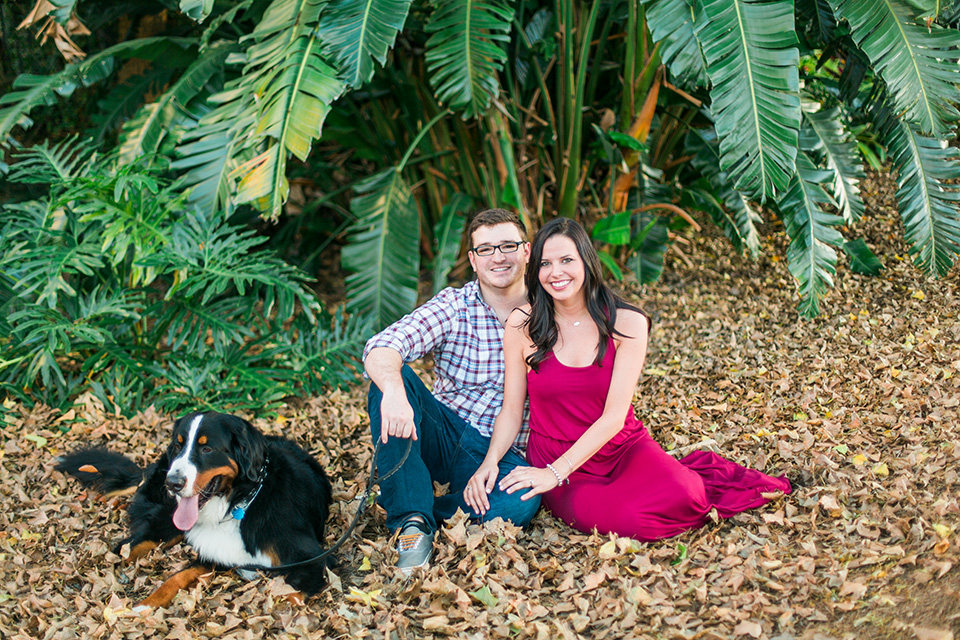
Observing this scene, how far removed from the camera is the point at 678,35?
4074mm

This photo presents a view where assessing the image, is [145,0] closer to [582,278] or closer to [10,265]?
[10,265]

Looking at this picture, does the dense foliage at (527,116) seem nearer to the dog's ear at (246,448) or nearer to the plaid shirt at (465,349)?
the plaid shirt at (465,349)

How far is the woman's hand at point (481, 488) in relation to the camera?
3.00m

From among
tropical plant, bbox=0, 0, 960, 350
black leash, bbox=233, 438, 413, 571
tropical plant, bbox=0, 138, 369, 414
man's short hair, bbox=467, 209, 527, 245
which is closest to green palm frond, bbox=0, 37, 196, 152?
tropical plant, bbox=0, 0, 960, 350

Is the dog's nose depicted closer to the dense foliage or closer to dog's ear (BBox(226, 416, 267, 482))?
dog's ear (BBox(226, 416, 267, 482))

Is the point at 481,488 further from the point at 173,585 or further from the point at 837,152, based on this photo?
the point at 837,152

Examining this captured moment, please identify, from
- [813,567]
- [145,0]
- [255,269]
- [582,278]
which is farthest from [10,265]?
[813,567]

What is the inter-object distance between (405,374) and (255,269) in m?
1.78

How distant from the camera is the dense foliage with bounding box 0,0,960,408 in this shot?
13.3 ft

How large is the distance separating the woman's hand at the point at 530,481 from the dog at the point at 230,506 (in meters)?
0.78

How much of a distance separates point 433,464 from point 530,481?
1.75 feet

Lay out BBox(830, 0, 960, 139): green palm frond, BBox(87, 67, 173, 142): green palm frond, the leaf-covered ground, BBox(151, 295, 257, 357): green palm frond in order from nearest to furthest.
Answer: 1. the leaf-covered ground
2. BBox(830, 0, 960, 139): green palm frond
3. BBox(151, 295, 257, 357): green palm frond
4. BBox(87, 67, 173, 142): green palm frond

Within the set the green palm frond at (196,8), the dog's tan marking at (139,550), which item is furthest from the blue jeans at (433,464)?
the green palm frond at (196,8)

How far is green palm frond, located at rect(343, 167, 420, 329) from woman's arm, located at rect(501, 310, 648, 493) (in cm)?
250
